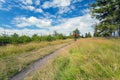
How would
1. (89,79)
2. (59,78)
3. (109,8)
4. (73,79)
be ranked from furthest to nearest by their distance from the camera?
(109,8) → (59,78) → (73,79) → (89,79)

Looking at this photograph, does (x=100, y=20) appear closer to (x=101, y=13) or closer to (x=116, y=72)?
(x=101, y=13)

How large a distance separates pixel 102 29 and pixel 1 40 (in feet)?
59.3

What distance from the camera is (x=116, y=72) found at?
3459 mm

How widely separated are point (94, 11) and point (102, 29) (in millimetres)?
3323

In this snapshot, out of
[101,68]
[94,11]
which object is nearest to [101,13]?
[94,11]

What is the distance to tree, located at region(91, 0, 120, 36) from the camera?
23062 mm

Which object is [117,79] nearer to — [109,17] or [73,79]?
[73,79]

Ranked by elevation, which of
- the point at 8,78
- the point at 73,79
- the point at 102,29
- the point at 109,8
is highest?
the point at 109,8

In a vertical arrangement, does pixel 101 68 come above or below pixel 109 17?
below

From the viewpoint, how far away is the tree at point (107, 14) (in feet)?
75.7

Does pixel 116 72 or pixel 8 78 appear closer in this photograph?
pixel 116 72

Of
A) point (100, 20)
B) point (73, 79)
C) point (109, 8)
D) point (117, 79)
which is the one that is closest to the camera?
point (117, 79)

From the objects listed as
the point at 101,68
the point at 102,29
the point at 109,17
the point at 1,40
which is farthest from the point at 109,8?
the point at 101,68

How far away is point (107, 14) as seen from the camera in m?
24.6
